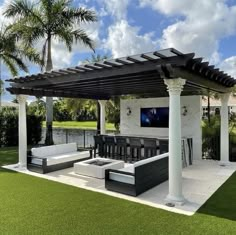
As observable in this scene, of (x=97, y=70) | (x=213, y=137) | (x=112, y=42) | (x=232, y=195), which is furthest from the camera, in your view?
(x=112, y=42)

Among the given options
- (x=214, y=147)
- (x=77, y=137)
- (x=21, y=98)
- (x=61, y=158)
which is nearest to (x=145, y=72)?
(x=61, y=158)

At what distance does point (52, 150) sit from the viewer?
890 cm

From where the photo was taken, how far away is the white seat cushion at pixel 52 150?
330 inches

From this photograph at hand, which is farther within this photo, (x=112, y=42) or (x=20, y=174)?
(x=112, y=42)

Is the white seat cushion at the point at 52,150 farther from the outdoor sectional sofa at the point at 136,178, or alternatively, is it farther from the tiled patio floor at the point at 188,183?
the outdoor sectional sofa at the point at 136,178

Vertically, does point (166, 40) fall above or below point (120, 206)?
above

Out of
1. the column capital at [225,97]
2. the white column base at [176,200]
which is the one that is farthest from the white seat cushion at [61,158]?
the column capital at [225,97]

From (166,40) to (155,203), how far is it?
10.5 meters

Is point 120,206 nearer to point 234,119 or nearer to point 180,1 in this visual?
point 180,1

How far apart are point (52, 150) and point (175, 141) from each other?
17.0 feet

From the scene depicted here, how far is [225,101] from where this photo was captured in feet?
29.4

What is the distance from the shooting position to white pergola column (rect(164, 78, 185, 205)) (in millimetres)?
5156

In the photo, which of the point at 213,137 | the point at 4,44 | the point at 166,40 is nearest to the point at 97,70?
the point at 213,137

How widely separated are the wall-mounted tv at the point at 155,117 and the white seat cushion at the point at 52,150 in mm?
3438
